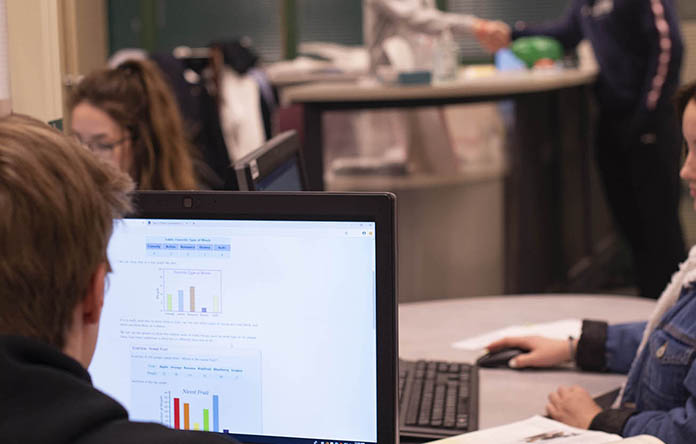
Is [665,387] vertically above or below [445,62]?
below

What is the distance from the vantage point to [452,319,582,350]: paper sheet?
1872mm

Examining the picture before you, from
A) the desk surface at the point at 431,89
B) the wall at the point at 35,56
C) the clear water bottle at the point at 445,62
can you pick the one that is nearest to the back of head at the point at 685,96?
the wall at the point at 35,56

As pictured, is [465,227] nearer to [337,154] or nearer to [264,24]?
[337,154]

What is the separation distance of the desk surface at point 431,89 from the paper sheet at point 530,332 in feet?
6.38

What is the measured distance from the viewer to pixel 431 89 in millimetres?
3840

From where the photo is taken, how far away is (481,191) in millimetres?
4172

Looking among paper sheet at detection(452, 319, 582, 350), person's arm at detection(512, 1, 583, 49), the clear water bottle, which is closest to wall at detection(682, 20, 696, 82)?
person's arm at detection(512, 1, 583, 49)

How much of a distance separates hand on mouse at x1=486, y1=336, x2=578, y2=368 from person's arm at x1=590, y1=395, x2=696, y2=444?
26cm

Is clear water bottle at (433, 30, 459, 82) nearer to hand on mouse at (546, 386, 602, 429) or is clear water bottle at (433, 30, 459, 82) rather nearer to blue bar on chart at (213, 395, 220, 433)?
hand on mouse at (546, 386, 602, 429)

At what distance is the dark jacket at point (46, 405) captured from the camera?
698mm

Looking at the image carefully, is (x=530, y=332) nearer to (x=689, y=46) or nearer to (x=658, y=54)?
(x=658, y=54)

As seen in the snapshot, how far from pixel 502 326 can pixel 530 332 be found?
0.14 m

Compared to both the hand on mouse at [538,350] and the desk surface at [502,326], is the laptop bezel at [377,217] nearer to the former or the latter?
the desk surface at [502,326]

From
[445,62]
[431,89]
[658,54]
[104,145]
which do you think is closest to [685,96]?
[104,145]
